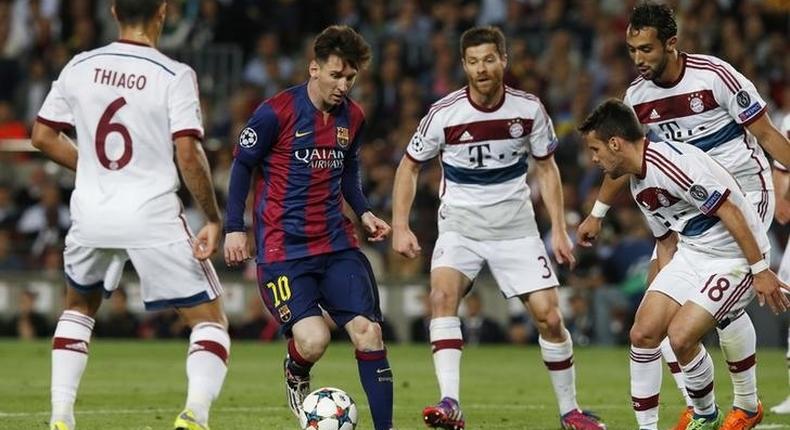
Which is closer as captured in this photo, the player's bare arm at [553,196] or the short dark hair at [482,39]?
the short dark hair at [482,39]

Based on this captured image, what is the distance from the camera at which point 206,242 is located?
8398 mm

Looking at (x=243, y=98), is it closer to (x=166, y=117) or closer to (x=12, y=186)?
(x=12, y=186)

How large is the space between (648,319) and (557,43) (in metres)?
13.9

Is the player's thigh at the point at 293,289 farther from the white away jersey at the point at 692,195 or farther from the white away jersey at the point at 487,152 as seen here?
the white away jersey at the point at 692,195

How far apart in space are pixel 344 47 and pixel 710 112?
2.34 meters

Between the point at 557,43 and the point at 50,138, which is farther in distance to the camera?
the point at 557,43

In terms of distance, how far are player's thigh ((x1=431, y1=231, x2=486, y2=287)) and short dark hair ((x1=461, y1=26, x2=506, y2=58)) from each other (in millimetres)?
1271

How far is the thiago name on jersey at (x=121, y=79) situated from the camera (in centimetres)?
838

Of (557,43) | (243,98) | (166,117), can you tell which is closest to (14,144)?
(243,98)

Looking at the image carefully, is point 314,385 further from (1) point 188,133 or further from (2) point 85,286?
(1) point 188,133

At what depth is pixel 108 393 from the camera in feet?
43.0

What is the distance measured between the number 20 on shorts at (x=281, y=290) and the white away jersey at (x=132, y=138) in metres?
1.09

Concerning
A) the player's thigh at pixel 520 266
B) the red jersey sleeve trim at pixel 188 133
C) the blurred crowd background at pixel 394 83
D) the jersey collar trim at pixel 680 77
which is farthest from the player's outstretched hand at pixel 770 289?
the blurred crowd background at pixel 394 83

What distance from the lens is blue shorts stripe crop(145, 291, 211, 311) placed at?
333 inches
